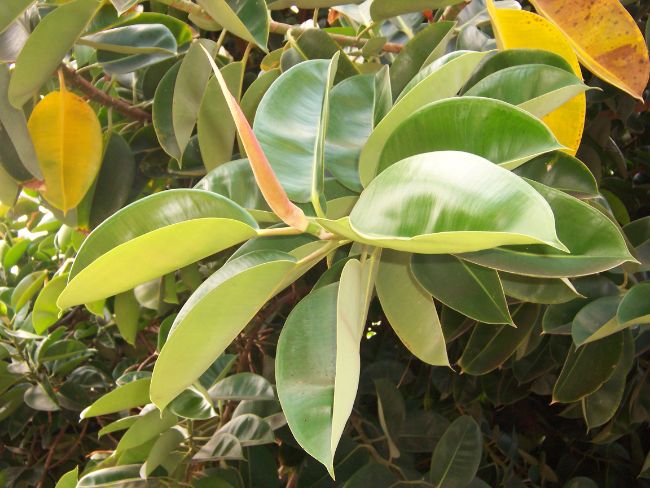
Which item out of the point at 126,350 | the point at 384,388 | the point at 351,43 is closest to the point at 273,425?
the point at 384,388

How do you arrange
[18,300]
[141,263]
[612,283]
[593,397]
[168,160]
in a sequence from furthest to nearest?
[18,300], [168,160], [593,397], [612,283], [141,263]

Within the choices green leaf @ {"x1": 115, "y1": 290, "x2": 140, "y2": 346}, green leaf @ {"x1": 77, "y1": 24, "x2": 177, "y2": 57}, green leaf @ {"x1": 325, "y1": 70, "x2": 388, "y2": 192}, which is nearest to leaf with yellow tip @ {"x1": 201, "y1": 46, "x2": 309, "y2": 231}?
green leaf @ {"x1": 325, "y1": 70, "x2": 388, "y2": 192}

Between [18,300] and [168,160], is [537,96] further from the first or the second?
[18,300]

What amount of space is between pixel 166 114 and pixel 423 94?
49 centimetres

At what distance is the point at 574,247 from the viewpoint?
44 cm

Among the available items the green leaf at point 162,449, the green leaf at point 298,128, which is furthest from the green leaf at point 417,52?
the green leaf at point 162,449

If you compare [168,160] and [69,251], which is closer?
[168,160]

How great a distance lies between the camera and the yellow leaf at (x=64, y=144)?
843mm

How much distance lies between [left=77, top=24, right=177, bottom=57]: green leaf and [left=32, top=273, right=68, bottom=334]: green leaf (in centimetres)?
38

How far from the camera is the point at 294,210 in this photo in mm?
399

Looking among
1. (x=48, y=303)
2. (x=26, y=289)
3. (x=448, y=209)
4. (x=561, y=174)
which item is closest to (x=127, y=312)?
(x=48, y=303)

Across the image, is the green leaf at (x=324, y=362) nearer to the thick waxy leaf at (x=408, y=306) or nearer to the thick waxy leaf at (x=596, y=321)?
the thick waxy leaf at (x=408, y=306)

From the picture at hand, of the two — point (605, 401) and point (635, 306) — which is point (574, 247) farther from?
point (605, 401)

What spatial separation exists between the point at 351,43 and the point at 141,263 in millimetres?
550
